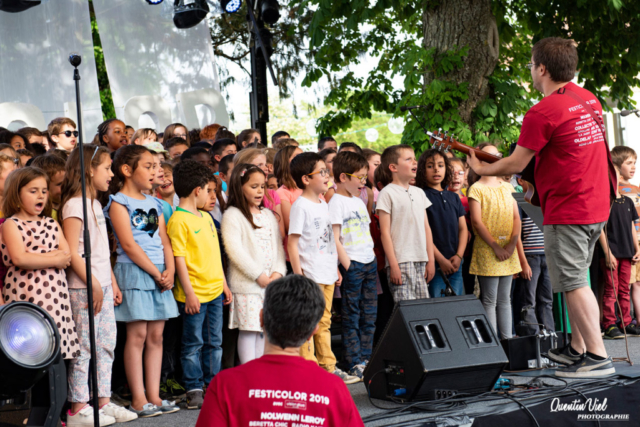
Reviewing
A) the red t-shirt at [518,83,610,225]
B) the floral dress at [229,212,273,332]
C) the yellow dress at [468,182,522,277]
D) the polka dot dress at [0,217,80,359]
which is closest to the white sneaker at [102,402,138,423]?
the polka dot dress at [0,217,80,359]

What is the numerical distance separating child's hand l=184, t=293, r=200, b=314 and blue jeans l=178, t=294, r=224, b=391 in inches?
2.4

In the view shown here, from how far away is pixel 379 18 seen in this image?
466 inches

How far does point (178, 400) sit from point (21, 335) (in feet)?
6.08

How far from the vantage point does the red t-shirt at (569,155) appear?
13.4 feet

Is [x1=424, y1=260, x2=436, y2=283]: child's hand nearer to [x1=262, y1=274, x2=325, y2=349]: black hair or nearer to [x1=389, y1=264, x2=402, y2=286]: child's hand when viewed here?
[x1=389, y1=264, x2=402, y2=286]: child's hand

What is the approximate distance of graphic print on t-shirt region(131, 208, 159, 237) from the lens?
4230 mm

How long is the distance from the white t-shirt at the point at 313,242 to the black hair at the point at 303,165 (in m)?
0.19

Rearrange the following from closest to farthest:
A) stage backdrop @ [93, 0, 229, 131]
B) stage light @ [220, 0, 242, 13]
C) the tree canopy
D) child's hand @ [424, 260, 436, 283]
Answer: child's hand @ [424, 260, 436, 283], the tree canopy, stage light @ [220, 0, 242, 13], stage backdrop @ [93, 0, 229, 131]

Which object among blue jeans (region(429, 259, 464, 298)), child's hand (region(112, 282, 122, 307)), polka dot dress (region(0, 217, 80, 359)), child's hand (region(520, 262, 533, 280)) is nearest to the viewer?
polka dot dress (region(0, 217, 80, 359))

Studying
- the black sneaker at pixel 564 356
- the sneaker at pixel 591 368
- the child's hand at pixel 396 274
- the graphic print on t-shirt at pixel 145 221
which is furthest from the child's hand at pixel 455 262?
the graphic print on t-shirt at pixel 145 221

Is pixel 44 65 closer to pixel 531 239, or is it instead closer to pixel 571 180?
pixel 531 239

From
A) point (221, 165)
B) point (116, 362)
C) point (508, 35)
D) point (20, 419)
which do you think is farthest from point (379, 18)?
point (20, 419)

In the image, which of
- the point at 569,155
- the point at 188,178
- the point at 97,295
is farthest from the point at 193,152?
the point at 569,155

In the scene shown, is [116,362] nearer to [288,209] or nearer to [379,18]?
[288,209]
